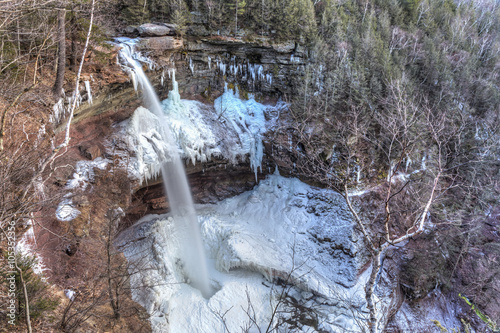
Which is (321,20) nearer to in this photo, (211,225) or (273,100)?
(273,100)

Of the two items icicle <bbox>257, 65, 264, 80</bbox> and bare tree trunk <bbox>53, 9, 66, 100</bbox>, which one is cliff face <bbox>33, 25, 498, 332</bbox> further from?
bare tree trunk <bbox>53, 9, 66, 100</bbox>

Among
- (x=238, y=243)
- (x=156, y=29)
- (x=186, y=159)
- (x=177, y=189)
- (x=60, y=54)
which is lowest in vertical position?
(x=238, y=243)

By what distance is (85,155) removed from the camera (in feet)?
35.5

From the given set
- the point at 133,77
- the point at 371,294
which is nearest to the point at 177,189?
the point at 133,77

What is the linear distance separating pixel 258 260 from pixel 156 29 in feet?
41.8

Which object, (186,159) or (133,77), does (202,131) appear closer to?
(186,159)

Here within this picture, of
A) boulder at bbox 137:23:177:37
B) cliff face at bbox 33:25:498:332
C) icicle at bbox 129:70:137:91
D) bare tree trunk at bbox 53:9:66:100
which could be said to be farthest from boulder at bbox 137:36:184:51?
bare tree trunk at bbox 53:9:66:100

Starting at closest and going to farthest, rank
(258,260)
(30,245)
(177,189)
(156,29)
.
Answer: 1. (30,245)
2. (258,260)
3. (177,189)
4. (156,29)

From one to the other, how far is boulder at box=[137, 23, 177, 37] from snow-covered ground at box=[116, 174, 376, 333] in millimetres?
9538

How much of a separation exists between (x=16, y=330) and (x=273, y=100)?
1568cm

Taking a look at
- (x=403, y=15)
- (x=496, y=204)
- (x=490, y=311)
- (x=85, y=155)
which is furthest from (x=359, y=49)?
(x=85, y=155)

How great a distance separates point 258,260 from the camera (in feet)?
37.8

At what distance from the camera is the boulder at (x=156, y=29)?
14.2m

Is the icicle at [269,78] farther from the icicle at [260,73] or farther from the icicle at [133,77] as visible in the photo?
the icicle at [133,77]
